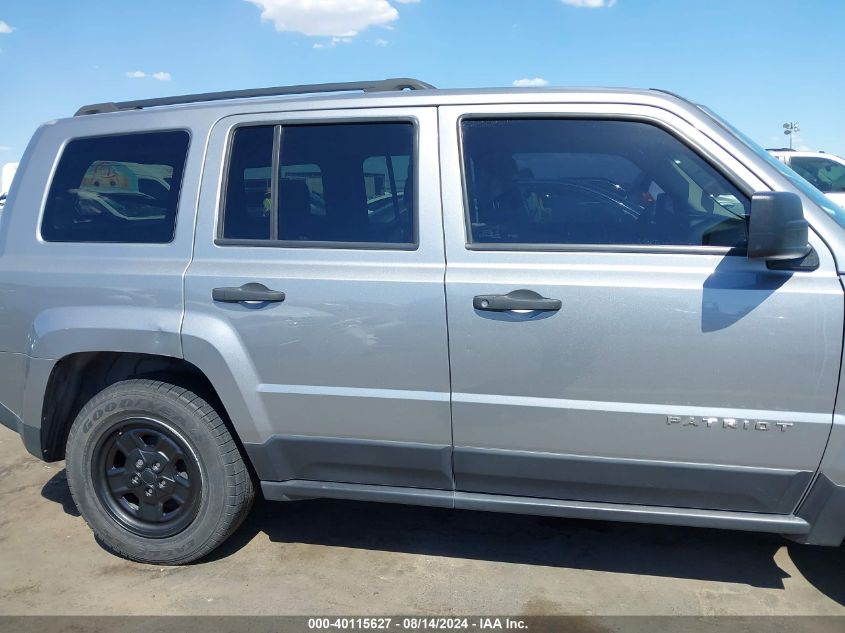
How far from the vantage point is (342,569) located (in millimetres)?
3264

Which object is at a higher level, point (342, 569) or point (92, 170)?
point (92, 170)

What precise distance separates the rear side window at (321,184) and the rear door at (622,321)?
0.24 meters

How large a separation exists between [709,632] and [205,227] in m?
2.60

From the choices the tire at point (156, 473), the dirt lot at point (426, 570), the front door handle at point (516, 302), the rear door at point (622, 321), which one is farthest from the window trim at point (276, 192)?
the dirt lot at point (426, 570)

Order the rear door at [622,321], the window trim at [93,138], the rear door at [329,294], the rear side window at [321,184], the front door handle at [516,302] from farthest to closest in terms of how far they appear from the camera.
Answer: the window trim at [93,138], the rear side window at [321,184], the rear door at [329,294], the front door handle at [516,302], the rear door at [622,321]

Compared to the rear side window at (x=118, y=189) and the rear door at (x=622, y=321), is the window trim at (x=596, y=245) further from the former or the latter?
the rear side window at (x=118, y=189)

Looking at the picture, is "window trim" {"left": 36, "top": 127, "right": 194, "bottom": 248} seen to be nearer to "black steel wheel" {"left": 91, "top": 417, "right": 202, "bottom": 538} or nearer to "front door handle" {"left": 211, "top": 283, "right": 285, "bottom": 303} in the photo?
"front door handle" {"left": 211, "top": 283, "right": 285, "bottom": 303}

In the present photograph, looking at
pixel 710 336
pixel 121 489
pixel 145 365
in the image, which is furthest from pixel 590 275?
pixel 121 489

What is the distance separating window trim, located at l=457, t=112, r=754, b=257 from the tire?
4.68 feet

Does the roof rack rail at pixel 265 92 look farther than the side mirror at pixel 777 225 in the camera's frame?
Yes

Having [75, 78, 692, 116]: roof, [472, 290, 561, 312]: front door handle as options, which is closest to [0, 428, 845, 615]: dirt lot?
[472, 290, 561, 312]: front door handle

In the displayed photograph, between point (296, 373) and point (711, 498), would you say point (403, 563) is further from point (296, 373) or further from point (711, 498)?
point (711, 498)

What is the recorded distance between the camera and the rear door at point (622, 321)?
8.24 ft

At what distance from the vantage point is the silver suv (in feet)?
8.40
